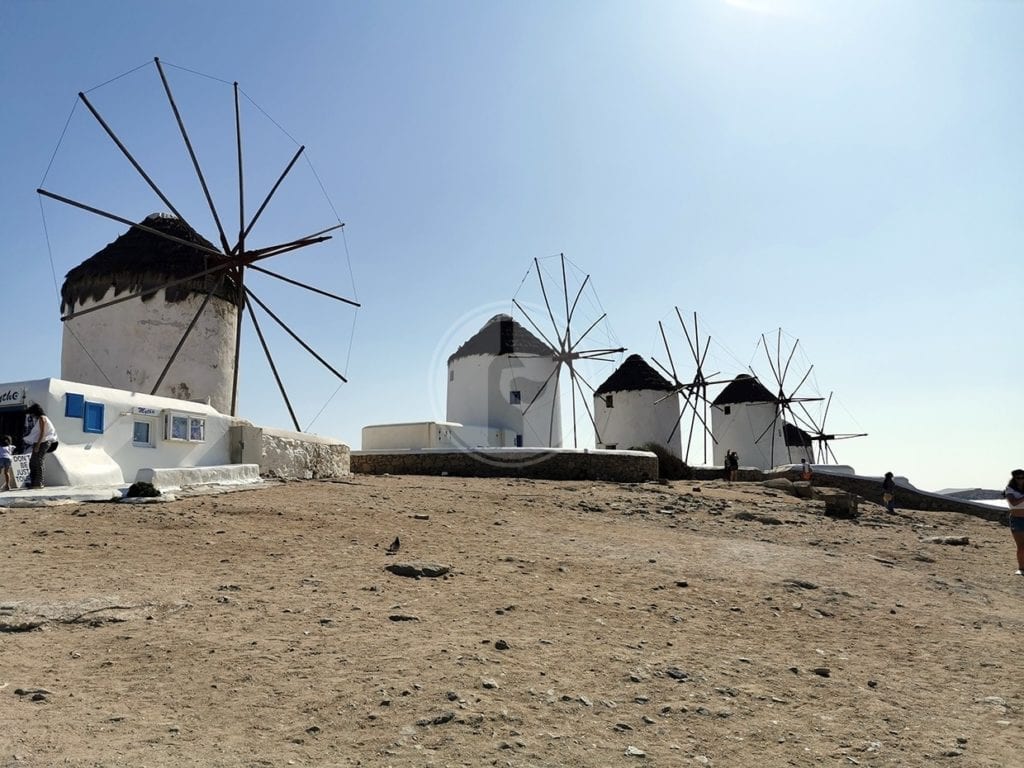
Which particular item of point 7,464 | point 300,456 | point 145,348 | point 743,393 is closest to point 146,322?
point 145,348

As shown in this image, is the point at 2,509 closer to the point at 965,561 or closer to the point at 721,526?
the point at 721,526

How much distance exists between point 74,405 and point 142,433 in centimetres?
126

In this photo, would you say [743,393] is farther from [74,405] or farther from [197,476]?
[74,405]

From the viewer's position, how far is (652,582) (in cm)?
598

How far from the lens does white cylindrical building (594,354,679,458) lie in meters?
29.9

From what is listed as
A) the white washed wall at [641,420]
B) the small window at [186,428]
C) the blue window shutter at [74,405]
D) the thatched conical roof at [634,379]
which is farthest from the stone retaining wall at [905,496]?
the blue window shutter at [74,405]

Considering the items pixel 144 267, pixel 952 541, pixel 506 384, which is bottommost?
pixel 952 541

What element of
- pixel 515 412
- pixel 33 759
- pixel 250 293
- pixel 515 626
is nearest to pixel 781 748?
pixel 515 626

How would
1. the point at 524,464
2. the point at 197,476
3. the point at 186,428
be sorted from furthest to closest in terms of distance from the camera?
the point at 524,464 → the point at 186,428 → the point at 197,476

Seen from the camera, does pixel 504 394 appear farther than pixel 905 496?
Yes

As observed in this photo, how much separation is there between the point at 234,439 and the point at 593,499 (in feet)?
20.5

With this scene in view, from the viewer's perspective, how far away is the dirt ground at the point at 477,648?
2.98 m

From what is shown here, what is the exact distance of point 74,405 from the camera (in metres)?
10.2

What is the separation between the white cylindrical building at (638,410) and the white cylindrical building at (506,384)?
12.3 ft
